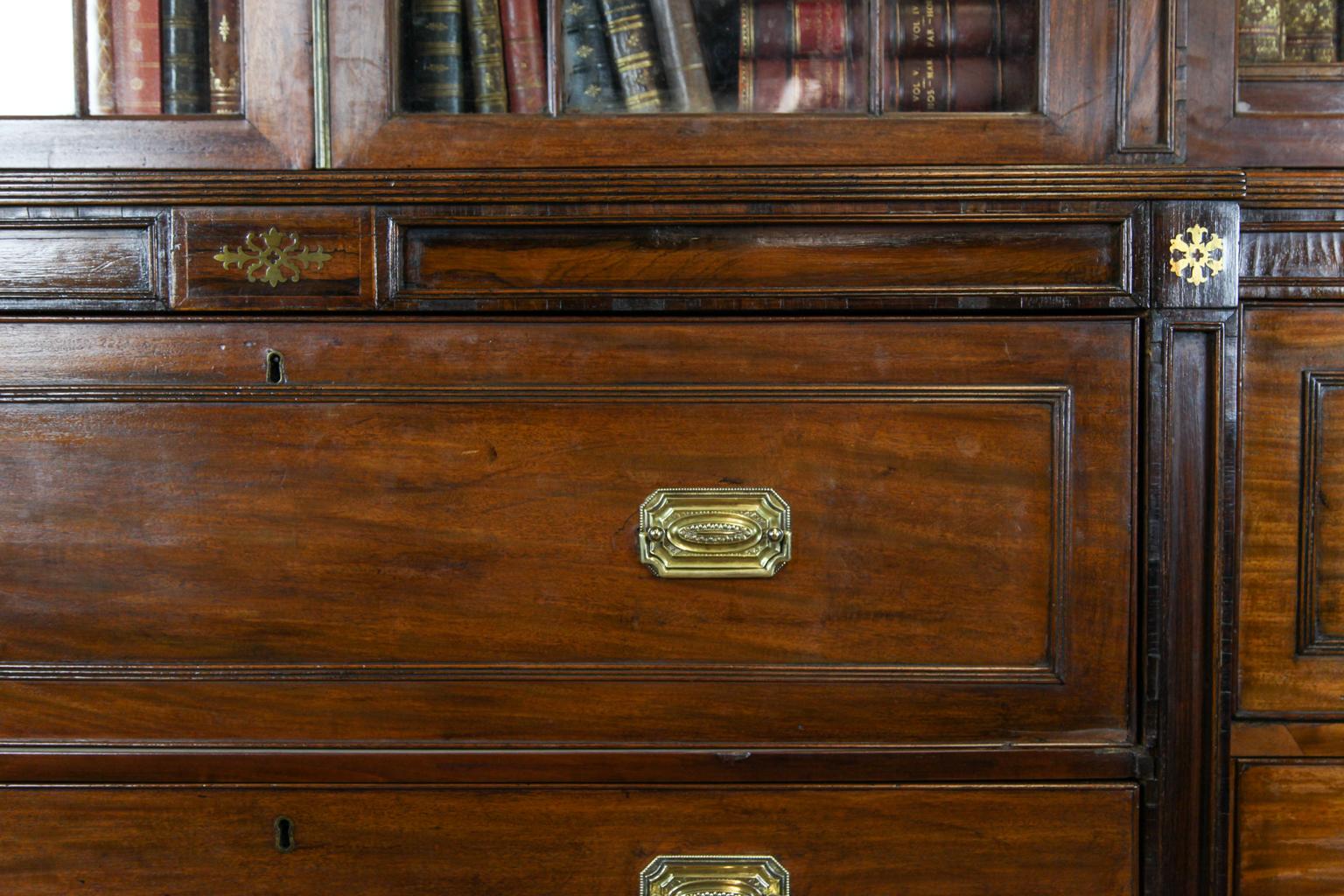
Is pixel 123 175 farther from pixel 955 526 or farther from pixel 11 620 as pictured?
pixel 955 526

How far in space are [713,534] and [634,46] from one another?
0.32 metres

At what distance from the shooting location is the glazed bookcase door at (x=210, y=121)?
0.62m

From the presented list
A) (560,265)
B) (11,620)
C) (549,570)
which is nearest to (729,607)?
(549,570)

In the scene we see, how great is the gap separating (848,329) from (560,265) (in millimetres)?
186

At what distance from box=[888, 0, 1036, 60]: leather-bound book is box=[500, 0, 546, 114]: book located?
0.74ft

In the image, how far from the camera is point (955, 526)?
2.09ft

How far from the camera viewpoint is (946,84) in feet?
2.11

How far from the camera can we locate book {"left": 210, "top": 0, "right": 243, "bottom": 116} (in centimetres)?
64

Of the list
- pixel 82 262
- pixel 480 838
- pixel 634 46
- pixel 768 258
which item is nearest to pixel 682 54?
pixel 634 46

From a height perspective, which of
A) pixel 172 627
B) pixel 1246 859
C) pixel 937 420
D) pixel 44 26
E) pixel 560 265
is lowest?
pixel 1246 859

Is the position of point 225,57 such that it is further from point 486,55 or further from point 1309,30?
point 1309,30

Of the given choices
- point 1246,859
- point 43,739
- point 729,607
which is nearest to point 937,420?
point 729,607

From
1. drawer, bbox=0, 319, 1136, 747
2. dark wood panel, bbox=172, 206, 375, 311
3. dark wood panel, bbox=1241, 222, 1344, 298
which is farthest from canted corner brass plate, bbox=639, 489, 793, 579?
dark wood panel, bbox=1241, 222, 1344, 298

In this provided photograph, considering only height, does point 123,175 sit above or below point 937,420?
above
